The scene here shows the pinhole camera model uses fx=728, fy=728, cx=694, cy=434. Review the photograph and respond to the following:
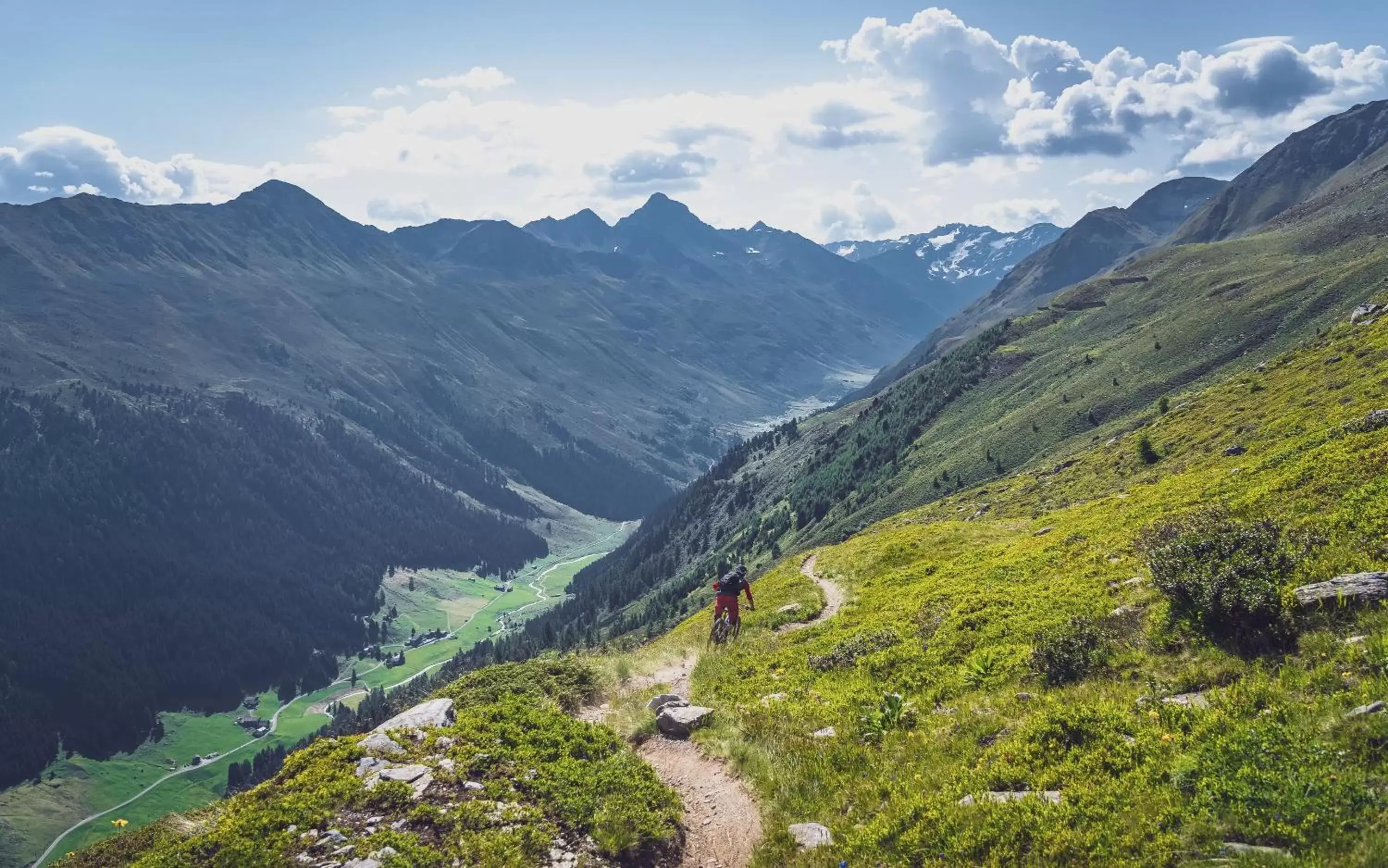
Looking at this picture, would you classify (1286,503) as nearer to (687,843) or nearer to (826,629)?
(826,629)

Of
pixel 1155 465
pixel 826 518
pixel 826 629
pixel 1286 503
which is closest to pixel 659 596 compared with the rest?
pixel 826 518

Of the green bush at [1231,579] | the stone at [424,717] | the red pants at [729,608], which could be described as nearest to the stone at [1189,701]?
the green bush at [1231,579]

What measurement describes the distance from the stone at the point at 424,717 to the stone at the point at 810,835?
10.7 meters

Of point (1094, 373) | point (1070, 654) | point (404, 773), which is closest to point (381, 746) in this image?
point (404, 773)

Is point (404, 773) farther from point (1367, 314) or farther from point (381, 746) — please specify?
point (1367, 314)

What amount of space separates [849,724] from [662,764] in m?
5.50

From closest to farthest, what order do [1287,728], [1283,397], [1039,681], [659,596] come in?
[1287,728] → [1039,681] → [1283,397] → [659,596]

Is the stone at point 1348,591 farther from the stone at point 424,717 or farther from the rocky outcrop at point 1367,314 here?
the rocky outcrop at point 1367,314

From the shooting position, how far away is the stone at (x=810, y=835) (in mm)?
14711

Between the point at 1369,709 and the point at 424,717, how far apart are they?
2147cm

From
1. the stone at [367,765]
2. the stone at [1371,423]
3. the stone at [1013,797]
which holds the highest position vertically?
the stone at [1371,423]

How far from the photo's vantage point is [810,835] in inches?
596

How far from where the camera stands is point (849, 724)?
64.8 ft

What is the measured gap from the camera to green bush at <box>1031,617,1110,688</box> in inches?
721
